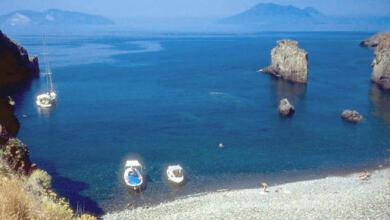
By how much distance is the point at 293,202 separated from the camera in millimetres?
34188

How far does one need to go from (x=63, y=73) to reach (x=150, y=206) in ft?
317

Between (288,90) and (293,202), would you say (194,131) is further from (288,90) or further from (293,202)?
(288,90)

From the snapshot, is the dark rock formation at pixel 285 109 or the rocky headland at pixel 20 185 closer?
the rocky headland at pixel 20 185

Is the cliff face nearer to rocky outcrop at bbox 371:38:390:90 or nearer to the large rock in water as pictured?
the large rock in water

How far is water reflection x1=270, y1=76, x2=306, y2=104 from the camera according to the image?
90.1 metres

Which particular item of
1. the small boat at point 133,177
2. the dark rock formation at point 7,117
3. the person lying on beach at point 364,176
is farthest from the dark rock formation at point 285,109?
the dark rock formation at point 7,117

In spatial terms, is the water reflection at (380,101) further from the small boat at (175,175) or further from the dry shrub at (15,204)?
the dry shrub at (15,204)

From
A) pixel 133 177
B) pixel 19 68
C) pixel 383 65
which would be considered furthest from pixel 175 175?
pixel 383 65

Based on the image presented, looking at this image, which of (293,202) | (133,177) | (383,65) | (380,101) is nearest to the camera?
(293,202)

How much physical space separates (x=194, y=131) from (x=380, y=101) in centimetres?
5337

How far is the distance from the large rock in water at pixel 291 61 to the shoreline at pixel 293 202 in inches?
2571

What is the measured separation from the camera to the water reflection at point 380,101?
7482 centimetres

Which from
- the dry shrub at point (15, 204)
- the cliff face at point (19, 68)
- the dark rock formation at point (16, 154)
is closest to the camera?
the dry shrub at point (15, 204)

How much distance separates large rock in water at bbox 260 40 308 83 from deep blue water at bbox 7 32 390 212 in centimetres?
494
